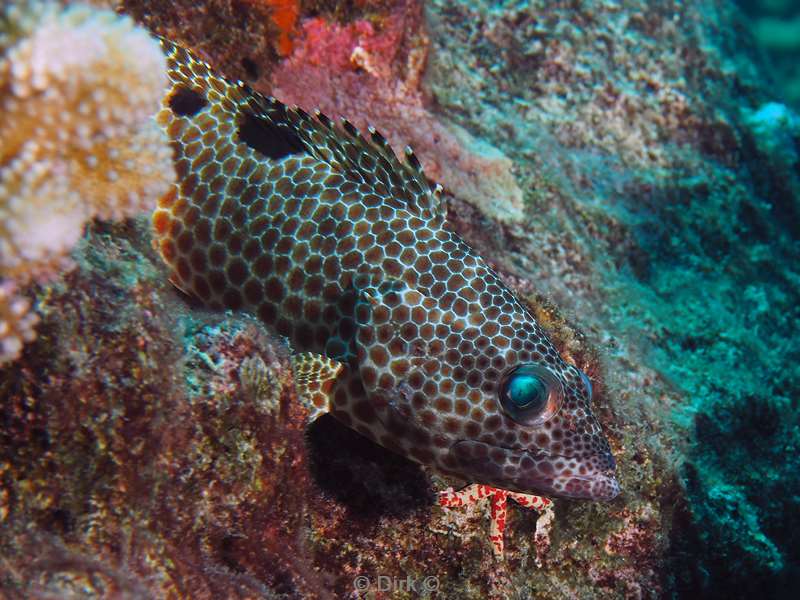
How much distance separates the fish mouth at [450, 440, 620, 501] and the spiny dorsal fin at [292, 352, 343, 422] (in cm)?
79

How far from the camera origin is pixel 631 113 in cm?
779

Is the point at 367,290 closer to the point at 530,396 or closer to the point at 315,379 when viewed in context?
the point at 315,379

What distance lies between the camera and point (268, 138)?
412 cm

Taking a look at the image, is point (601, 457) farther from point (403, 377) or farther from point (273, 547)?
point (273, 547)

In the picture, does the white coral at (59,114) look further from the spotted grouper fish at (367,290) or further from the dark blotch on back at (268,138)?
the dark blotch on back at (268,138)

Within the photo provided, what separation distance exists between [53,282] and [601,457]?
9.17ft

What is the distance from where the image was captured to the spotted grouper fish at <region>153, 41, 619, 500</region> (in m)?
3.30

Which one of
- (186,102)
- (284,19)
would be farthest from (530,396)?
(284,19)

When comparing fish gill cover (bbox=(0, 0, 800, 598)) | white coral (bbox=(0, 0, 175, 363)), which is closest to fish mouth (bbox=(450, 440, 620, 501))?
fish gill cover (bbox=(0, 0, 800, 598))

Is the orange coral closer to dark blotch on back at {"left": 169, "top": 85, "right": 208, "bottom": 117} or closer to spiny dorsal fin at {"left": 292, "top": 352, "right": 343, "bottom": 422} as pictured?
dark blotch on back at {"left": 169, "top": 85, "right": 208, "bottom": 117}

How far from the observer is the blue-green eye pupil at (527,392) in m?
3.26

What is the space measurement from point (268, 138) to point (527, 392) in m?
2.43

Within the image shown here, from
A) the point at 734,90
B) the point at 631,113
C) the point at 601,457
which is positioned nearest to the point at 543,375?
the point at 601,457

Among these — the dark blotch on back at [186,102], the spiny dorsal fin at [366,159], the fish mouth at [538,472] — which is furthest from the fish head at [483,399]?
the dark blotch on back at [186,102]
